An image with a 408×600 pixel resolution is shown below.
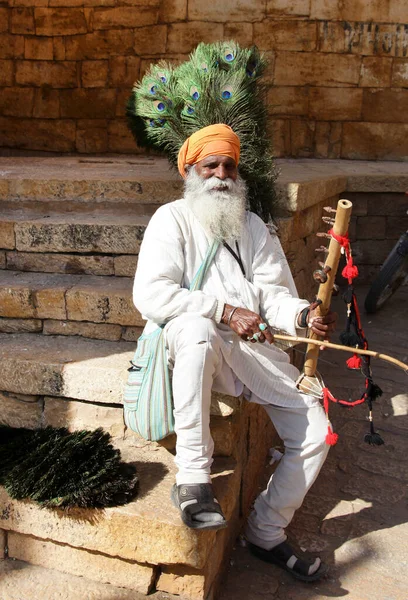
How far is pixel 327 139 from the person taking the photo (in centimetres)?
839

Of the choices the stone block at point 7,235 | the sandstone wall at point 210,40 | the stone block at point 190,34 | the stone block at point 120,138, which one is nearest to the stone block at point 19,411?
the stone block at point 7,235

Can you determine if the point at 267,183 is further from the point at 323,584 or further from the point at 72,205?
the point at 323,584

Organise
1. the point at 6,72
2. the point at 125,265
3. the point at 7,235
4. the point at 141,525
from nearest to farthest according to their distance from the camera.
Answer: the point at 141,525 → the point at 125,265 → the point at 7,235 → the point at 6,72

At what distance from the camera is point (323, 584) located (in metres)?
3.06

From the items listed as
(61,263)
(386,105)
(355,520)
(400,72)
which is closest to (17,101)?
(386,105)

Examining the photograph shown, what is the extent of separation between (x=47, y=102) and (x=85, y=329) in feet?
19.5

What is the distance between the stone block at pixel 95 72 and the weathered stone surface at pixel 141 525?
22.0 ft

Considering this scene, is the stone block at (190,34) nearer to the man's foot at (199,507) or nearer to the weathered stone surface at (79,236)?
the weathered stone surface at (79,236)

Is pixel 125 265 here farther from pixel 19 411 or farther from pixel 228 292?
pixel 228 292

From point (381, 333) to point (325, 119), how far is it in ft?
11.9

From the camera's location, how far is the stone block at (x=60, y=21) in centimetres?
839

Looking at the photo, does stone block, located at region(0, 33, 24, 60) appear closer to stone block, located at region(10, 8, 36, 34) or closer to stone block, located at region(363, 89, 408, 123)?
stone block, located at region(10, 8, 36, 34)

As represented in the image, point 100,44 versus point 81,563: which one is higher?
point 100,44

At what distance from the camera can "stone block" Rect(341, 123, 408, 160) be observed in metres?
8.31
